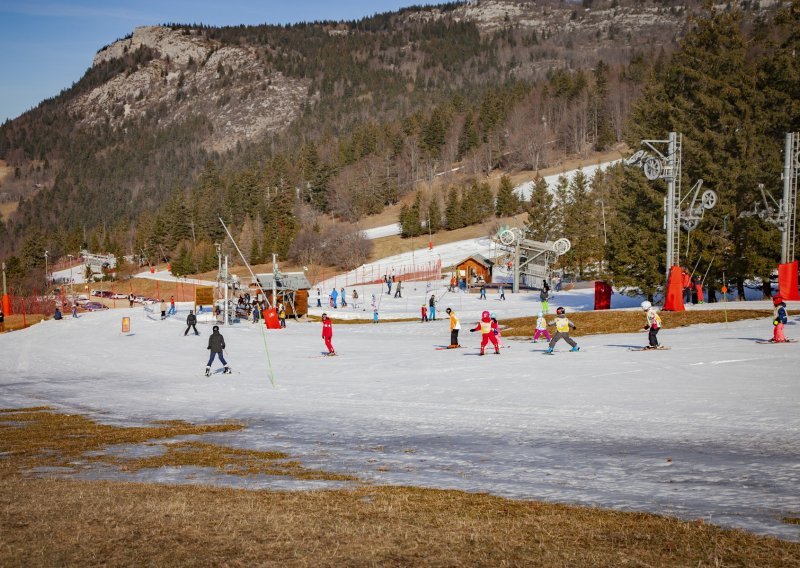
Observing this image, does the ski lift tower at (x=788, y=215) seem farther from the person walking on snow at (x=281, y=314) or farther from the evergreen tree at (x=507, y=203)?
the evergreen tree at (x=507, y=203)

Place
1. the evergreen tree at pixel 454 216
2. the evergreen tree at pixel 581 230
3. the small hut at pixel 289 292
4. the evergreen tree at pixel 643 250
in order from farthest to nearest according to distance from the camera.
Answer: the evergreen tree at pixel 454 216
the evergreen tree at pixel 581 230
the small hut at pixel 289 292
the evergreen tree at pixel 643 250

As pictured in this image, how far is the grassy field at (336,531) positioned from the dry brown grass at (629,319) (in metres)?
25.8

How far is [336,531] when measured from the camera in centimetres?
795

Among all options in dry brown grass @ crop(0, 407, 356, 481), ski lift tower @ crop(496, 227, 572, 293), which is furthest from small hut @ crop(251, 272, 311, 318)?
dry brown grass @ crop(0, 407, 356, 481)

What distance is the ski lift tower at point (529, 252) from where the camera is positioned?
63.3 m

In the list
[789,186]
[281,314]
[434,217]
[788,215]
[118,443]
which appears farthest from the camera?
[434,217]

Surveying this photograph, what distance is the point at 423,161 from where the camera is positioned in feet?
543

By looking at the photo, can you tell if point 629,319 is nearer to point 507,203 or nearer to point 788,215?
point 788,215

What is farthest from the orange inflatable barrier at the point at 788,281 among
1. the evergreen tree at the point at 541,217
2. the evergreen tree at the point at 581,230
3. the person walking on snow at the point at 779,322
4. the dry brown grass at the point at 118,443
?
the evergreen tree at the point at 541,217

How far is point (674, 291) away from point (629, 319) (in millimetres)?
2671

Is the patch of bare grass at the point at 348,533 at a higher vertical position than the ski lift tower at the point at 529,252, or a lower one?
lower

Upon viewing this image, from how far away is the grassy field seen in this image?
7.02 meters

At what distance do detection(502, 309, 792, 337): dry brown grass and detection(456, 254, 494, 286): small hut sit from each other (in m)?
34.4

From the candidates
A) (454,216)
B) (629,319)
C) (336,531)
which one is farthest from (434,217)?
(336,531)
